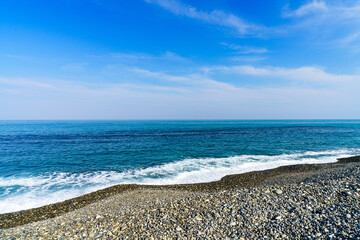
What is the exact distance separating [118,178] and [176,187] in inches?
266

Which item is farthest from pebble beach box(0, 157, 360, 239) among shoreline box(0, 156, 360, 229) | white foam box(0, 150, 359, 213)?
white foam box(0, 150, 359, 213)

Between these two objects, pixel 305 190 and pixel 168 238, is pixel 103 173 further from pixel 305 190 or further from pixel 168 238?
pixel 305 190

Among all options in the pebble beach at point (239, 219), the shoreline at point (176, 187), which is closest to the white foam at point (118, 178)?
the shoreline at point (176, 187)

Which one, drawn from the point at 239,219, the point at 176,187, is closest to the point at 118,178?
the point at 176,187

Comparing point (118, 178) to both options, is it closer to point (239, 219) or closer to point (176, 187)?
point (176, 187)

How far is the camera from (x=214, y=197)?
9406 millimetres

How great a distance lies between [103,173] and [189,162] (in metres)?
11.0

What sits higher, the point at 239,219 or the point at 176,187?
the point at 239,219

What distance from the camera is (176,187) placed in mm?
15273

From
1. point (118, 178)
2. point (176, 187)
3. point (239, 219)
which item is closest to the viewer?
point (239, 219)

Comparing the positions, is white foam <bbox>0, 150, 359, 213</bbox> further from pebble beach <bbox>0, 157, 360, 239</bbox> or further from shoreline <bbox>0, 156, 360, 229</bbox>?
pebble beach <bbox>0, 157, 360, 239</bbox>

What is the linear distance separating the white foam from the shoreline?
93 centimetres

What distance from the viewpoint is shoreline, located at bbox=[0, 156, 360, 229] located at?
1112 centimetres

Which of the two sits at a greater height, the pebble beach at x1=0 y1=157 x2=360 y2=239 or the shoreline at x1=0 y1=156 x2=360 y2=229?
the pebble beach at x1=0 y1=157 x2=360 y2=239
